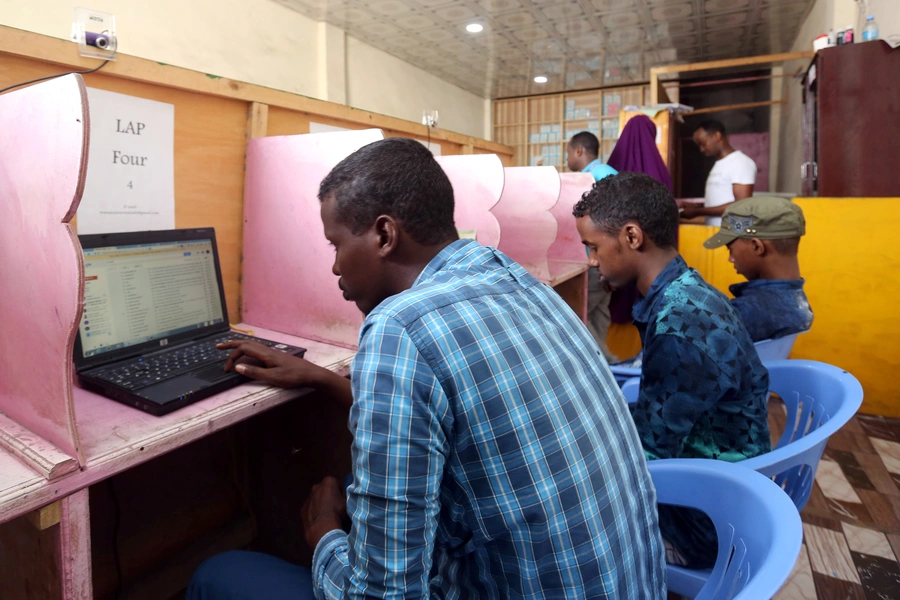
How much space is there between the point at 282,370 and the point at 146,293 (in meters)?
0.36

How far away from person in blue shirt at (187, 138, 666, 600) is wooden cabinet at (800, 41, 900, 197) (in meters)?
2.92

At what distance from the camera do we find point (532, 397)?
0.61m

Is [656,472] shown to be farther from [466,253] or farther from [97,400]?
[97,400]

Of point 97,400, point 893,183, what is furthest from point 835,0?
point 97,400

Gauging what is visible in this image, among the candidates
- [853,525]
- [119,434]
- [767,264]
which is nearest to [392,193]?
[119,434]

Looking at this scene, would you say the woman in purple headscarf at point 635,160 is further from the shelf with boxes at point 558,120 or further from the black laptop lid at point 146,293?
the shelf with boxes at point 558,120

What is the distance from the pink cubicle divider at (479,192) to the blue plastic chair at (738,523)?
945 millimetres

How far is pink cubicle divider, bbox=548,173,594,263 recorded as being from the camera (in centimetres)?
279

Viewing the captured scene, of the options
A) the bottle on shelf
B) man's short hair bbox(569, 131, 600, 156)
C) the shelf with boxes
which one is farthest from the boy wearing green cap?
the shelf with boxes

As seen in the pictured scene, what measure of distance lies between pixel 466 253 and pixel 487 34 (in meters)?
6.03

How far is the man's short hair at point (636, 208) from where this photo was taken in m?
1.28

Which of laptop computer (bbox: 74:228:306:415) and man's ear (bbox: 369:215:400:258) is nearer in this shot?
man's ear (bbox: 369:215:400:258)

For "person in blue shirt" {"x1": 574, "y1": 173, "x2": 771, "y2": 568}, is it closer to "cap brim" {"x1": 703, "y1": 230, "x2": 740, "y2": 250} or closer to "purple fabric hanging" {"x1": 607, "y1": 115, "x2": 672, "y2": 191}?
"cap brim" {"x1": 703, "y1": 230, "x2": 740, "y2": 250}

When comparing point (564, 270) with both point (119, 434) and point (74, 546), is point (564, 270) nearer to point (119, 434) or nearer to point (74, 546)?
point (119, 434)
